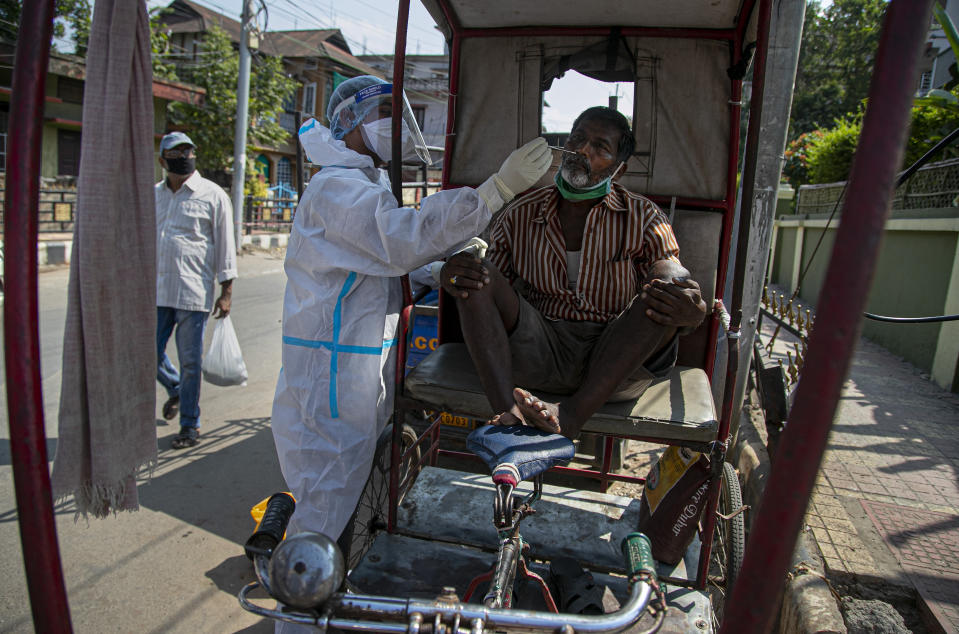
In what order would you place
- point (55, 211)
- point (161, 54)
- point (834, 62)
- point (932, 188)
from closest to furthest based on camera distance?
point (932, 188)
point (55, 211)
point (161, 54)
point (834, 62)

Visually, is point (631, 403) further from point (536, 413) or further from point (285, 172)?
point (285, 172)

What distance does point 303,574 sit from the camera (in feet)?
3.21

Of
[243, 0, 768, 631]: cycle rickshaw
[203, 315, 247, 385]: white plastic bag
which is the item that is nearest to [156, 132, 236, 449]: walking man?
[203, 315, 247, 385]: white plastic bag

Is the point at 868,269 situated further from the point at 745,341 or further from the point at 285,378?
the point at 745,341

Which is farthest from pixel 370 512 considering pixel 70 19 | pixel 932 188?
pixel 70 19

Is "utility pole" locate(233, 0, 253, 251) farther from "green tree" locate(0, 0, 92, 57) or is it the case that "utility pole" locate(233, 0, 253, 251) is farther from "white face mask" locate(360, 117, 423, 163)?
"white face mask" locate(360, 117, 423, 163)

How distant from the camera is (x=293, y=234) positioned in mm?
2389

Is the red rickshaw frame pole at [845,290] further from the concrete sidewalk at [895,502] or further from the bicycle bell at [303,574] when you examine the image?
the concrete sidewalk at [895,502]

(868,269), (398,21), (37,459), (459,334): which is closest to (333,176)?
(398,21)

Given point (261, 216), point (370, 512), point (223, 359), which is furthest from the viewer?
point (261, 216)

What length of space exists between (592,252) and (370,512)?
148 cm

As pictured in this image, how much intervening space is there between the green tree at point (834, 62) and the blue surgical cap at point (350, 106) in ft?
83.3

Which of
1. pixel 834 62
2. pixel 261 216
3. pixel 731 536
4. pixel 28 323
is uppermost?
pixel 834 62

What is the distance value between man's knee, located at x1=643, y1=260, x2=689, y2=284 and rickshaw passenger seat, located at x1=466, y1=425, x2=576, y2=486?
Result: 860 mm
